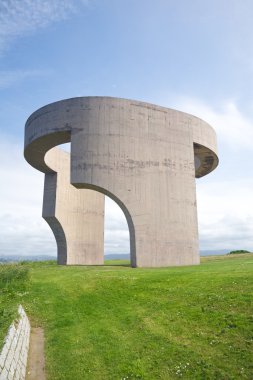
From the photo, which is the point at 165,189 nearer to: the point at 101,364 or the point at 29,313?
the point at 29,313

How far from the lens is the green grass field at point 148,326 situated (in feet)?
26.8

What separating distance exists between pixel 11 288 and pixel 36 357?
19.3ft

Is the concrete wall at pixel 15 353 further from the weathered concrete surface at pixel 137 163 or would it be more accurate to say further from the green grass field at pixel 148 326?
the weathered concrete surface at pixel 137 163

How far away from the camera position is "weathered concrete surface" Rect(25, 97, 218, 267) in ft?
73.7

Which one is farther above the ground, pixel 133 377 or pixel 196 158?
pixel 196 158

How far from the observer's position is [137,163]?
2328 cm

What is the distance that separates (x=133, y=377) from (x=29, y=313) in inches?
232

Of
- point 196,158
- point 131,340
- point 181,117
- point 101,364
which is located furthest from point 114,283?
point 196,158

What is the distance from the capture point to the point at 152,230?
22.6 metres

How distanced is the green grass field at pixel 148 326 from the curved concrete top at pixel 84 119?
458 inches

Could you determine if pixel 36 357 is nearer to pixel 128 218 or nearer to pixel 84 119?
pixel 128 218

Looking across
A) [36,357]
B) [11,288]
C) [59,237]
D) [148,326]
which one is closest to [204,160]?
[59,237]

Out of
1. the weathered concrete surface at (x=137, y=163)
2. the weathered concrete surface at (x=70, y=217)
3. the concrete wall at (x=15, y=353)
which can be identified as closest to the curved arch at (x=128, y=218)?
the weathered concrete surface at (x=137, y=163)

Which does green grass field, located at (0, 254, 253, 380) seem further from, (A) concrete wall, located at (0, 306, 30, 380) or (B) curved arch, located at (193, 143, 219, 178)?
(B) curved arch, located at (193, 143, 219, 178)
